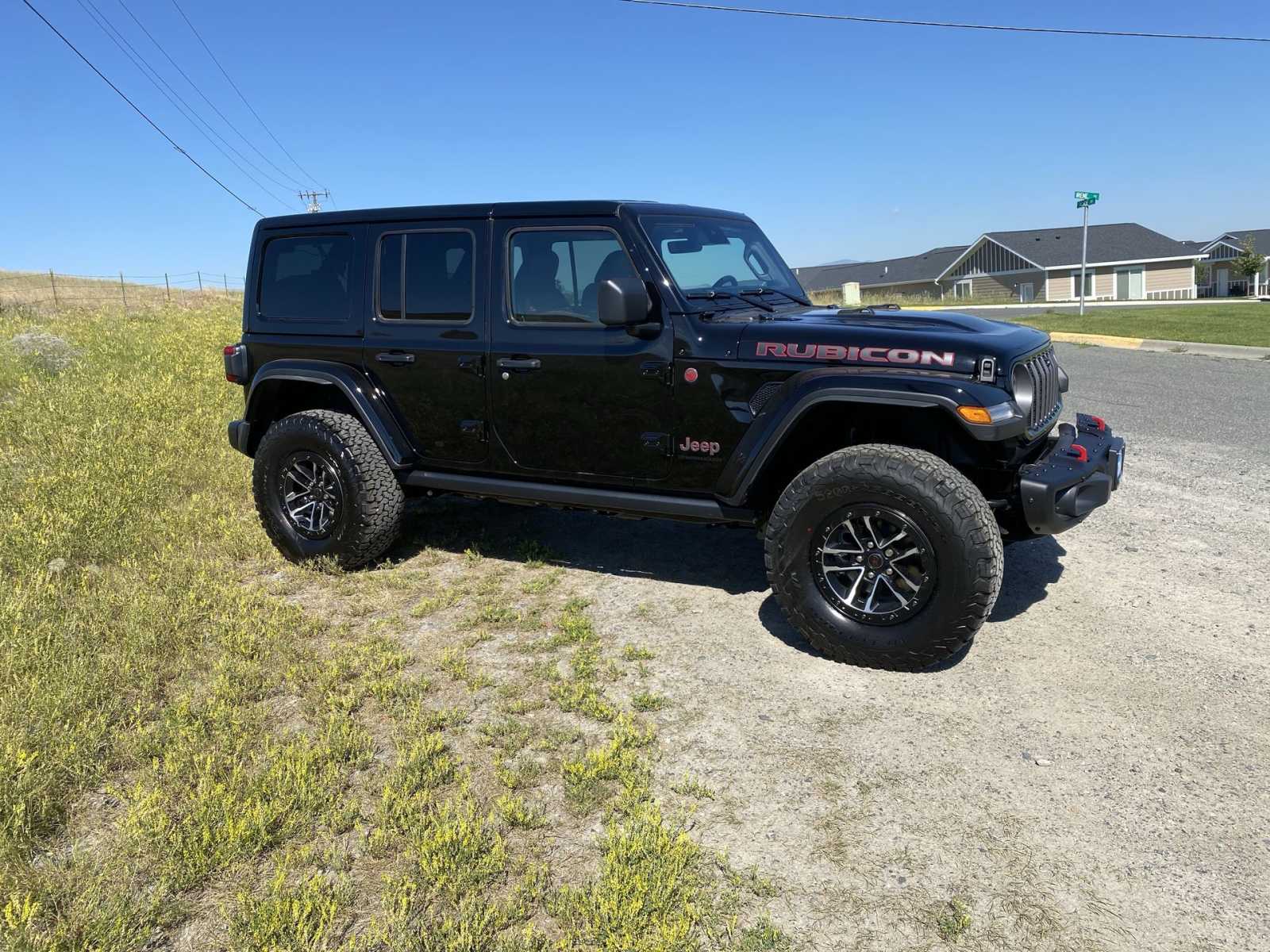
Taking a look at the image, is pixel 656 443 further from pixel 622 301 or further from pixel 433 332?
pixel 433 332

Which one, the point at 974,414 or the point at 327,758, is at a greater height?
the point at 974,414

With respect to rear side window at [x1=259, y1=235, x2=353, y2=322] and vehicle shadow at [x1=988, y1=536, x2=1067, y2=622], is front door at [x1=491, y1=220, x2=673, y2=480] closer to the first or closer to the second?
rear side window at [x1=259, y1=235, x2=353, y2=322]

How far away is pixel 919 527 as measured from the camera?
3672mm

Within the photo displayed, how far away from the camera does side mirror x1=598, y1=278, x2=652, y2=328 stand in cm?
404

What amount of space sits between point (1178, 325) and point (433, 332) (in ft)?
62.2

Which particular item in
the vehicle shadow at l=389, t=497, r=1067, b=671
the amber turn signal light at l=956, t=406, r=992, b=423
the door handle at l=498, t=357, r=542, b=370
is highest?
the door handle at l=498, t=357, r=542, b=370

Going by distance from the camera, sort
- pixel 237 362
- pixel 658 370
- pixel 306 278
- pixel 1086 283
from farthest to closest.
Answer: pixel 1086 283
pixel 237 362
pixel 306 278
pixel 658 370

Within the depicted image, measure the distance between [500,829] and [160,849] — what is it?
3.39 feet

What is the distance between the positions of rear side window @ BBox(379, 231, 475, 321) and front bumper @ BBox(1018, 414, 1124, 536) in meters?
2.96

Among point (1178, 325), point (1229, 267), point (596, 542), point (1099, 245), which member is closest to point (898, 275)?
point (1099, 245)

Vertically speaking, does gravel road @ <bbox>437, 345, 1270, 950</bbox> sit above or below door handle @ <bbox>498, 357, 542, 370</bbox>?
below

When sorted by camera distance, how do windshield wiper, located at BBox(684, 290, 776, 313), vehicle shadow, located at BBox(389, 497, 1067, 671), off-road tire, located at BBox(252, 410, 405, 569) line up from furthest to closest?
off-road tire, located at BBox(252, 410, 405, 569), vehicle shadow, located at BBox(389, 497, 1067, 671), windshield wiper, located at BBox(684, 290, 776, 313)

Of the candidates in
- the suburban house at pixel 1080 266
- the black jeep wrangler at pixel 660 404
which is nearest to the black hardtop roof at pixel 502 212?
the black jeep wrangler at pixel 660 404

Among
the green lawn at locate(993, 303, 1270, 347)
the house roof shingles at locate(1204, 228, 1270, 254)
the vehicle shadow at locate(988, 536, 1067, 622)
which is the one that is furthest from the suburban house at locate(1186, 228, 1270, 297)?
the vehicle shadow at locate(988, 536, 1067, 622)
